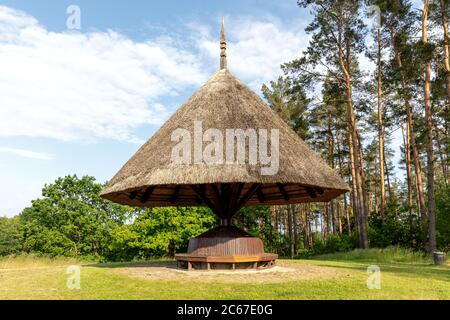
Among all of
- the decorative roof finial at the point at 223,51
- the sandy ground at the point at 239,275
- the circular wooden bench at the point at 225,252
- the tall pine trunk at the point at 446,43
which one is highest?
the tall pine trunk at the point at 446,43

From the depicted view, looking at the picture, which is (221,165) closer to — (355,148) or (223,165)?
(223,165)

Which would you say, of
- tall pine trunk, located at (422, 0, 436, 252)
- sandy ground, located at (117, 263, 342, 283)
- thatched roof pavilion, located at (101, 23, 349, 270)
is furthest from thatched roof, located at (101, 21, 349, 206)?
tall pine trunk, located at (422, 0, 436, 252)

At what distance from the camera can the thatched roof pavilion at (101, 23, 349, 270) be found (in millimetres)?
10703

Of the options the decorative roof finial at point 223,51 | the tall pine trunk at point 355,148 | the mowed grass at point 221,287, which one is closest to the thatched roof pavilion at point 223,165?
the decorative roof finial at point 223,51

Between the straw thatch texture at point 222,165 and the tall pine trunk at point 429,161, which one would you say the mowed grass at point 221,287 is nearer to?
the straw thatch texture at point 222,165

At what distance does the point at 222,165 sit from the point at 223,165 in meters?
0.03

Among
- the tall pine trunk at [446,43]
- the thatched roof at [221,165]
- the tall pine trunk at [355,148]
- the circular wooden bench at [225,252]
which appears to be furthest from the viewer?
the tall pine trunk at [355,148]

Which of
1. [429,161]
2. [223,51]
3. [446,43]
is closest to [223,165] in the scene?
[223,51]

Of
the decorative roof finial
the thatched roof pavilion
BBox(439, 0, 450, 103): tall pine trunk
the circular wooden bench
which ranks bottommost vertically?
the circular wooden bench

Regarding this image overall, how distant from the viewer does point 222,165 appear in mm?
10758

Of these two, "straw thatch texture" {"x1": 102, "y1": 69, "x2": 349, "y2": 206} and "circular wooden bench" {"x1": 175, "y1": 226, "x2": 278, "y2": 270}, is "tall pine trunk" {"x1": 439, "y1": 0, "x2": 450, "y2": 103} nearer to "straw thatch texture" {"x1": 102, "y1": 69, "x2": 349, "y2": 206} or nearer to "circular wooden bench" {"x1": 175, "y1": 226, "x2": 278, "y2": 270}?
"straw thatch texture" {"x1": 102, "y1": 69, "x2": 349, "y2": 206}

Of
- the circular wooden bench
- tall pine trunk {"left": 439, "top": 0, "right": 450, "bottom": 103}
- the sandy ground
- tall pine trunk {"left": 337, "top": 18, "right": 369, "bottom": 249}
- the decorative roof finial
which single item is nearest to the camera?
the sandy ground

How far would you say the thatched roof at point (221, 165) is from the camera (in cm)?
1067
